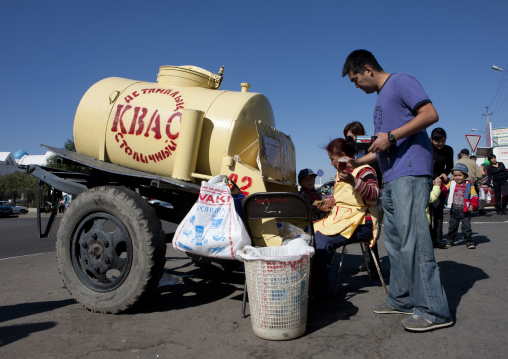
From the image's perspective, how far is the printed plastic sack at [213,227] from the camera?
2908 millimetres

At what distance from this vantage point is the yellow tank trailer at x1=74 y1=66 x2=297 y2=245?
351 centimetres

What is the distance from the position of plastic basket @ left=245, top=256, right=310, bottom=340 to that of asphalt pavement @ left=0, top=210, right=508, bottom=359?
9cm

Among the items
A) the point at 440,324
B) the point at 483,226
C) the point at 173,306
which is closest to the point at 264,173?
the point at 173,306

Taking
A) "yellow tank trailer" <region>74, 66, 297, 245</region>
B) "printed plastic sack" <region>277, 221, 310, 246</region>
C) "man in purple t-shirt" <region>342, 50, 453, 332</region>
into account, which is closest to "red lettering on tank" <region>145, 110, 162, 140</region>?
"yellow tank trailer" <region>74, 66, 297, 245</region>

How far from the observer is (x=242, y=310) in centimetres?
321

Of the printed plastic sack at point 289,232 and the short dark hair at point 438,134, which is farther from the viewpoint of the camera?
the short dark hair at point 438,134

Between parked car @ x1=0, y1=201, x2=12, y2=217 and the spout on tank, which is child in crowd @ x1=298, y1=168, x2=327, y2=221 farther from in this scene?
parked car @ x1=0, y1=201, x2=12, y2=217

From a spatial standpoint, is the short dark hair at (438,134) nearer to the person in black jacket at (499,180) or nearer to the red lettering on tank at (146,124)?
the red lettering on tank at (146,124)

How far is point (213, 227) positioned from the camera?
9.77 ft

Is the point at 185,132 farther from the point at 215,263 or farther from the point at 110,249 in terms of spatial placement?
the point at 215,263

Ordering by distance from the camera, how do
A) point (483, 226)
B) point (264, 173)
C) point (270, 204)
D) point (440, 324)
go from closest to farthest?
point (440, 324)
point (270, 204)
point (264, 173)
point (483, 226)

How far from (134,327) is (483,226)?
30.6 feet

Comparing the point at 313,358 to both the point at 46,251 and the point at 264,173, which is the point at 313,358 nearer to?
the point at 264,173

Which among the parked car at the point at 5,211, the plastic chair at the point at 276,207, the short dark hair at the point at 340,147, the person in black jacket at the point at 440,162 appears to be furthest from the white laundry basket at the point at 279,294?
the parked car at the point at 5,211
